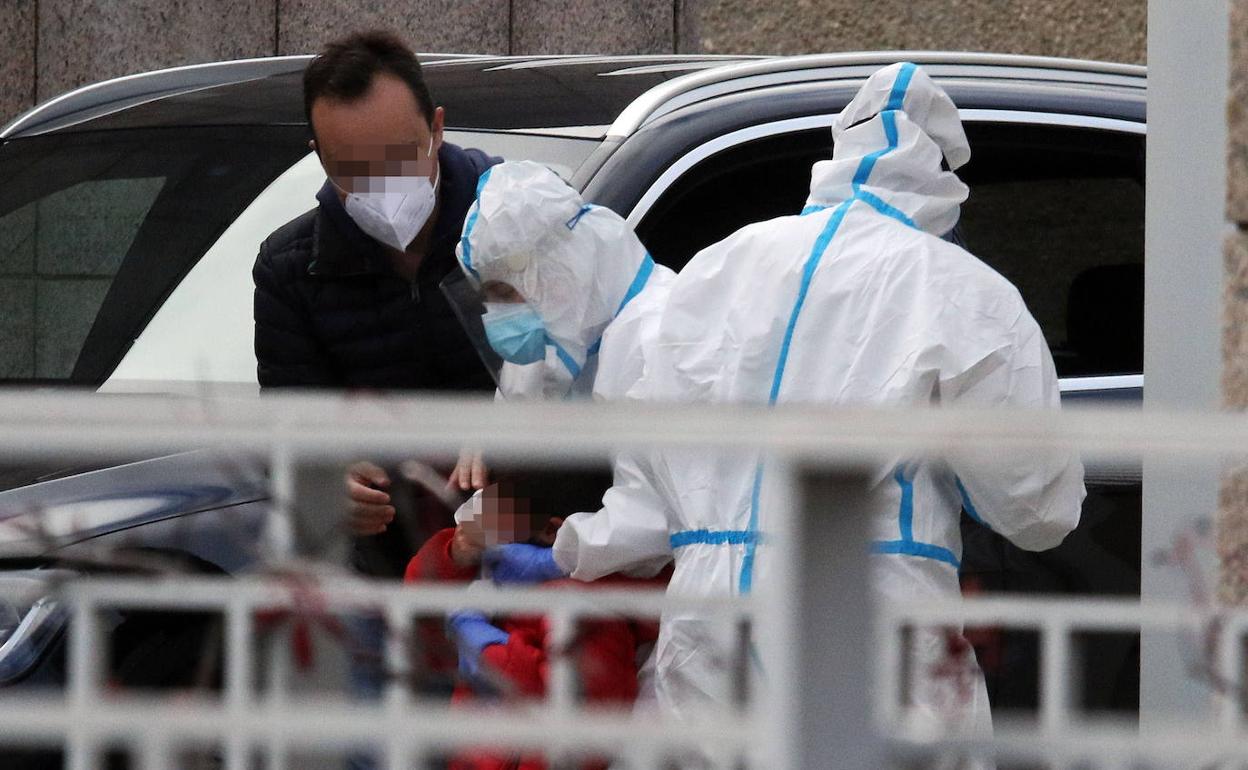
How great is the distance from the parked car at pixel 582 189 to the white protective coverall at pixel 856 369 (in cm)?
78

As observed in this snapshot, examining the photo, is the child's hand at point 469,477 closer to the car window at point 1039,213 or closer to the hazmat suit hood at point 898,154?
the hazmat suit hood at point 898,154

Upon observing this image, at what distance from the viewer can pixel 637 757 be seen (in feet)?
4.91

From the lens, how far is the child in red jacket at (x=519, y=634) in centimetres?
279

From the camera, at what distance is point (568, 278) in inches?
122

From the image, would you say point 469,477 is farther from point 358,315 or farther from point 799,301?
point 358,315

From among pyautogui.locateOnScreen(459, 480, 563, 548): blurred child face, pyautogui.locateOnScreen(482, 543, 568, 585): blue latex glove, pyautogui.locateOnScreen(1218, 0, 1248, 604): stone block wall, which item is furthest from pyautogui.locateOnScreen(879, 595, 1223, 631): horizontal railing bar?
pyautogui.locateOnScreen(482, 543, 568, 585): blue latex glove

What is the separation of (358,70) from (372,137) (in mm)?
133

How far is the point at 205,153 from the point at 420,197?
0.91m

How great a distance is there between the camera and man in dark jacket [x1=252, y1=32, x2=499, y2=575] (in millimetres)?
3404

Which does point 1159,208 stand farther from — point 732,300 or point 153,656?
point 153,656

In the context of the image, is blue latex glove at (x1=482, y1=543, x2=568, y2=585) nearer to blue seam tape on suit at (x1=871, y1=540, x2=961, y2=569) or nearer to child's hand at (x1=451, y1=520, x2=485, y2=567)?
child's hand at (x1=451, y1=520, x2=485, y2=567)

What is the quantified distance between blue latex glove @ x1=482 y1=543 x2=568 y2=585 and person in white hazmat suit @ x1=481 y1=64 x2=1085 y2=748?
0.15ft

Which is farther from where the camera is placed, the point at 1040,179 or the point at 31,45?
the point at 31,45

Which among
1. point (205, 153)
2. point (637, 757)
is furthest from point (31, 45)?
point (637, 757)
